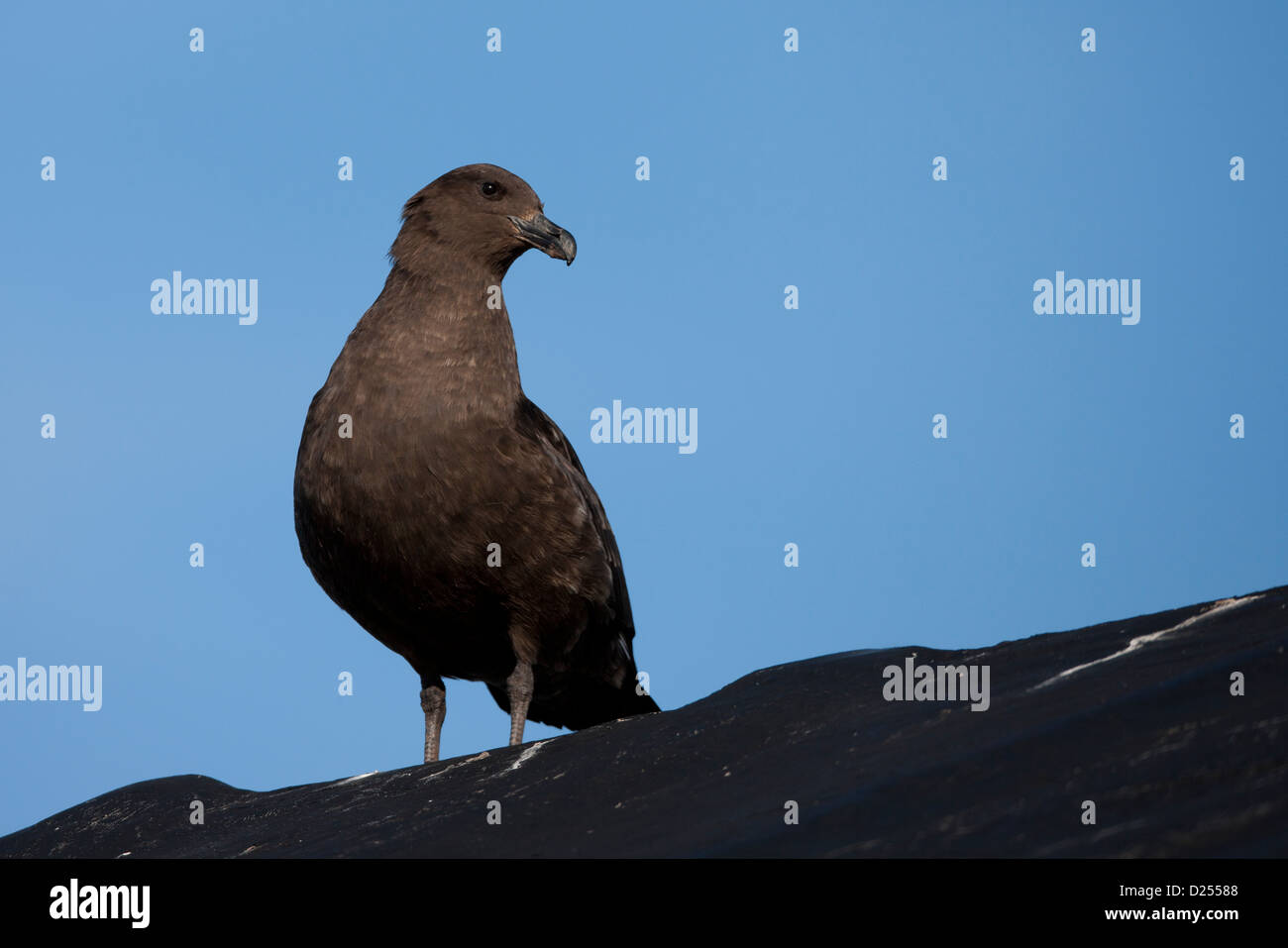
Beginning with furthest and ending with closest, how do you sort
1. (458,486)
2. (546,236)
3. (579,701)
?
(579,701) < (546,236) < (458,486)

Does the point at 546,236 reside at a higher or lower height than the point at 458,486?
higher

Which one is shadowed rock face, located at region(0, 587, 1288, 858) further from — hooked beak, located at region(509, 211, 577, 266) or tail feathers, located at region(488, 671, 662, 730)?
hooked beak, located at region(509, 211, 577, 266)

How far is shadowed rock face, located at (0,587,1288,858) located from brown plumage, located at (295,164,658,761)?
1.04m

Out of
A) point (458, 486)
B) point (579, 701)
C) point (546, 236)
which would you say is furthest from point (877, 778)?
point (546, 236)

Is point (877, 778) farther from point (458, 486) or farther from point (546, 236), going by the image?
point (546, 236)

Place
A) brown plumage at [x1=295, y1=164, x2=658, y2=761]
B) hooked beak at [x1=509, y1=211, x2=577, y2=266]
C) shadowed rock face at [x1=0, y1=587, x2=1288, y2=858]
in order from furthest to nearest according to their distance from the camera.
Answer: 1. hooked beak at [x1=509, y1=211, x2=577, y2=266]
2. brown plumage at [x1=295, y1=164, x2=658, y2=761]
3. shadowed rock face at [x1=0, y1=587, x2=1288, y2=858]

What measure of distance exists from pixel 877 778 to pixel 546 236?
3.99m

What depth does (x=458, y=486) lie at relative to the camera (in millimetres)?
6180

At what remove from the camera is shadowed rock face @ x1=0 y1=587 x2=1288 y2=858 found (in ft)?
10.3

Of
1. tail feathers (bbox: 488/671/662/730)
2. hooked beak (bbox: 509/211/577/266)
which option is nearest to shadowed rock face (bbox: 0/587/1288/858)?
tail feathers (bbox: 488/671/662/730)

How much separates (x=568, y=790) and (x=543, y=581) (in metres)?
2.06

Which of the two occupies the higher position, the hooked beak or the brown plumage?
the hooked beak

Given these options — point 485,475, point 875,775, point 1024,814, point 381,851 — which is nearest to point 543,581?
point 485,475

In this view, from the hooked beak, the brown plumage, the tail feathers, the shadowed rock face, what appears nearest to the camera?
the shadowed rock face
